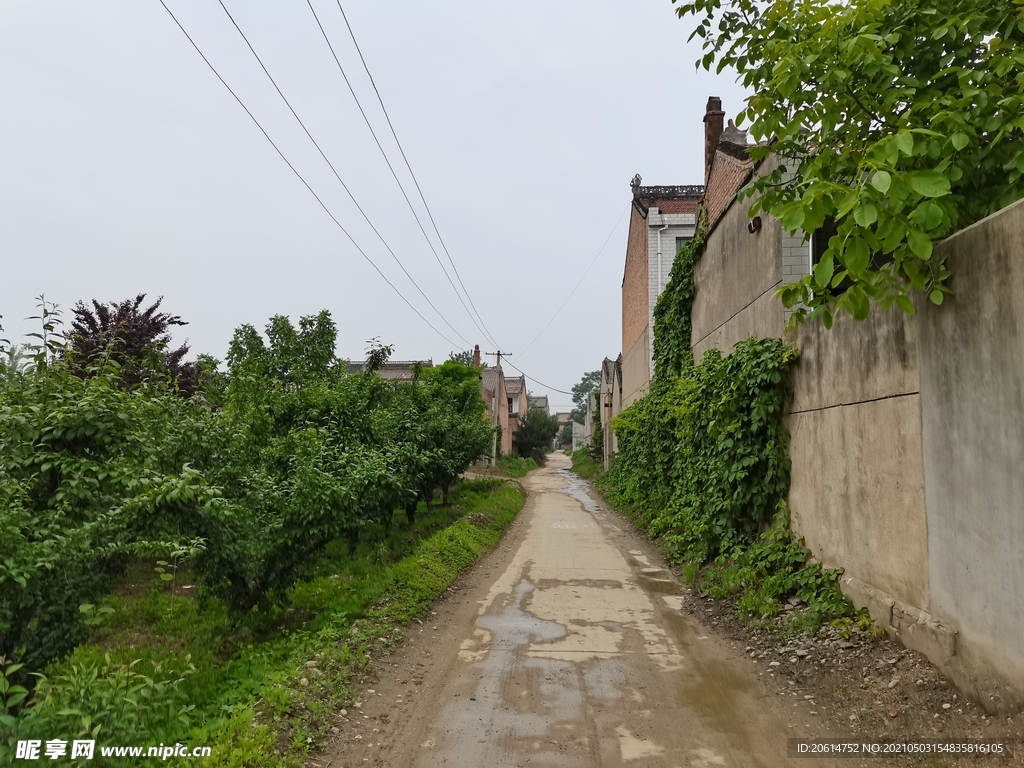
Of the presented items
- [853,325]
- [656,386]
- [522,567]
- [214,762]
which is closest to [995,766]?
[853,325]

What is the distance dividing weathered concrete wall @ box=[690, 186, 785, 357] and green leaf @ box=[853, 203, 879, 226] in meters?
4.67

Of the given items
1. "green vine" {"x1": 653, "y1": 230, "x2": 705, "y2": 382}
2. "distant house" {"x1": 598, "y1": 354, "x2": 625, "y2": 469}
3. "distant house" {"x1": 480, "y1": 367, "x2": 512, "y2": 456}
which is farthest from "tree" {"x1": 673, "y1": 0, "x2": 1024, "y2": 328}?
"distant house" {"x1": 480, "y1": 367, "x2": 512, "y2": 456}

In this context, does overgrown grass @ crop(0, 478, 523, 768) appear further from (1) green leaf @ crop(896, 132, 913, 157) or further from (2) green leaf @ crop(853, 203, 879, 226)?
(1) green leaf @ crop(896, 132, 913, 157)

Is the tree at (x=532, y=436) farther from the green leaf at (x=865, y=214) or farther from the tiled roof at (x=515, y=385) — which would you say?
the green leaf at (x=865, y=214)

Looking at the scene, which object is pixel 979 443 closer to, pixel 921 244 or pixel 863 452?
pixel 921 244

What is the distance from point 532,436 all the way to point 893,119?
4490 centimetres

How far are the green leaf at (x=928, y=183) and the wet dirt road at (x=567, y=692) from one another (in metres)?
3.28

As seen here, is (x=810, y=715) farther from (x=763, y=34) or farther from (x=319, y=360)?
(x=319, y=360)

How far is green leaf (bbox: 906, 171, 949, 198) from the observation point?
319 cm

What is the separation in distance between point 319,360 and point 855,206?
10.4 m

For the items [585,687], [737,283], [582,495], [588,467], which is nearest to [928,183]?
[585,687]

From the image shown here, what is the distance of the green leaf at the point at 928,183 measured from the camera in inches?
125

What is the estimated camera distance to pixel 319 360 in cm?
1215

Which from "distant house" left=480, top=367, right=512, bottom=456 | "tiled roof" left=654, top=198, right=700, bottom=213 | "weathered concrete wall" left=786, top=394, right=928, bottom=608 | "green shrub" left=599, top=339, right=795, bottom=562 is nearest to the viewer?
"weathered concrete wall" left=786, top=394, right=928, bottom=608
